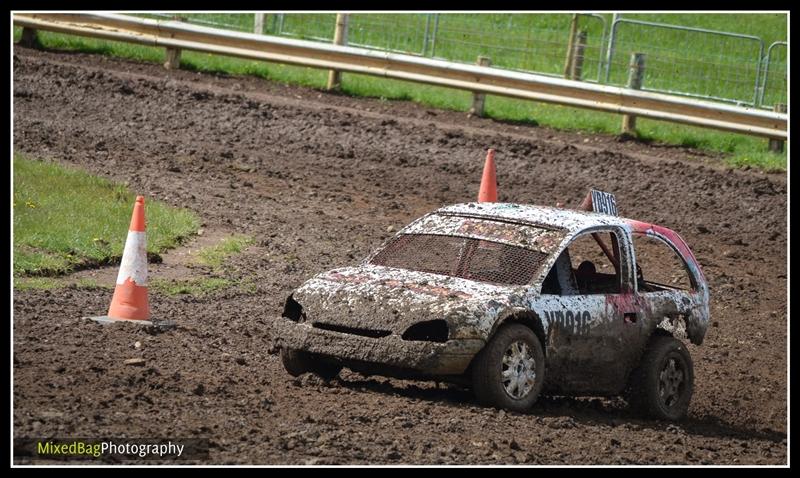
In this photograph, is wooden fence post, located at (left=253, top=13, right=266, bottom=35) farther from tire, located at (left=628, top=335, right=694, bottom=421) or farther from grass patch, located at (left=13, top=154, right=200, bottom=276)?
tire, located at (left=628, top=335, right=694, bottom=421)

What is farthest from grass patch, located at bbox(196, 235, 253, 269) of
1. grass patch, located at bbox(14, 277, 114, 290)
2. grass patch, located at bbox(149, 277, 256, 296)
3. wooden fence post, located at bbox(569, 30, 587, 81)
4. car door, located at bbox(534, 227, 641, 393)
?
wooden fence post, located at bbox(569, 30, 587, 81)

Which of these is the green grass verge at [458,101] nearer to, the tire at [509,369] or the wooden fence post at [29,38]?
the wooden fence post at [29,38]

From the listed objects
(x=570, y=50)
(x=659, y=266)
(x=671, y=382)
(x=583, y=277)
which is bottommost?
(x=659, y=266)

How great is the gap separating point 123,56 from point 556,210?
14542mm

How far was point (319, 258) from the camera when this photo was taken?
48.3 feet

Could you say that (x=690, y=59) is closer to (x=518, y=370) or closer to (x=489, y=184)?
(x=489, y=184)

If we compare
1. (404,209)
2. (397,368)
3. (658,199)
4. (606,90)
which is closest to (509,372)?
(397,368)

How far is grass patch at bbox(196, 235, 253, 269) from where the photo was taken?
14.0 meters

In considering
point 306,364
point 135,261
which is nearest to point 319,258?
point 135,261

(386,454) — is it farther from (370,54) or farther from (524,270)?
(370,54)

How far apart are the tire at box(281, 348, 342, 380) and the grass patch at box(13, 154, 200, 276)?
3470mm

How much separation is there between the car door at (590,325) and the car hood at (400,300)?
18.2 inches

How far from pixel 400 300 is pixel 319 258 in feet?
17.2

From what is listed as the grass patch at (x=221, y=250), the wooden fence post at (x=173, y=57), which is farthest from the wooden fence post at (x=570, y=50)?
the grass patch at (x=221, y=250)
